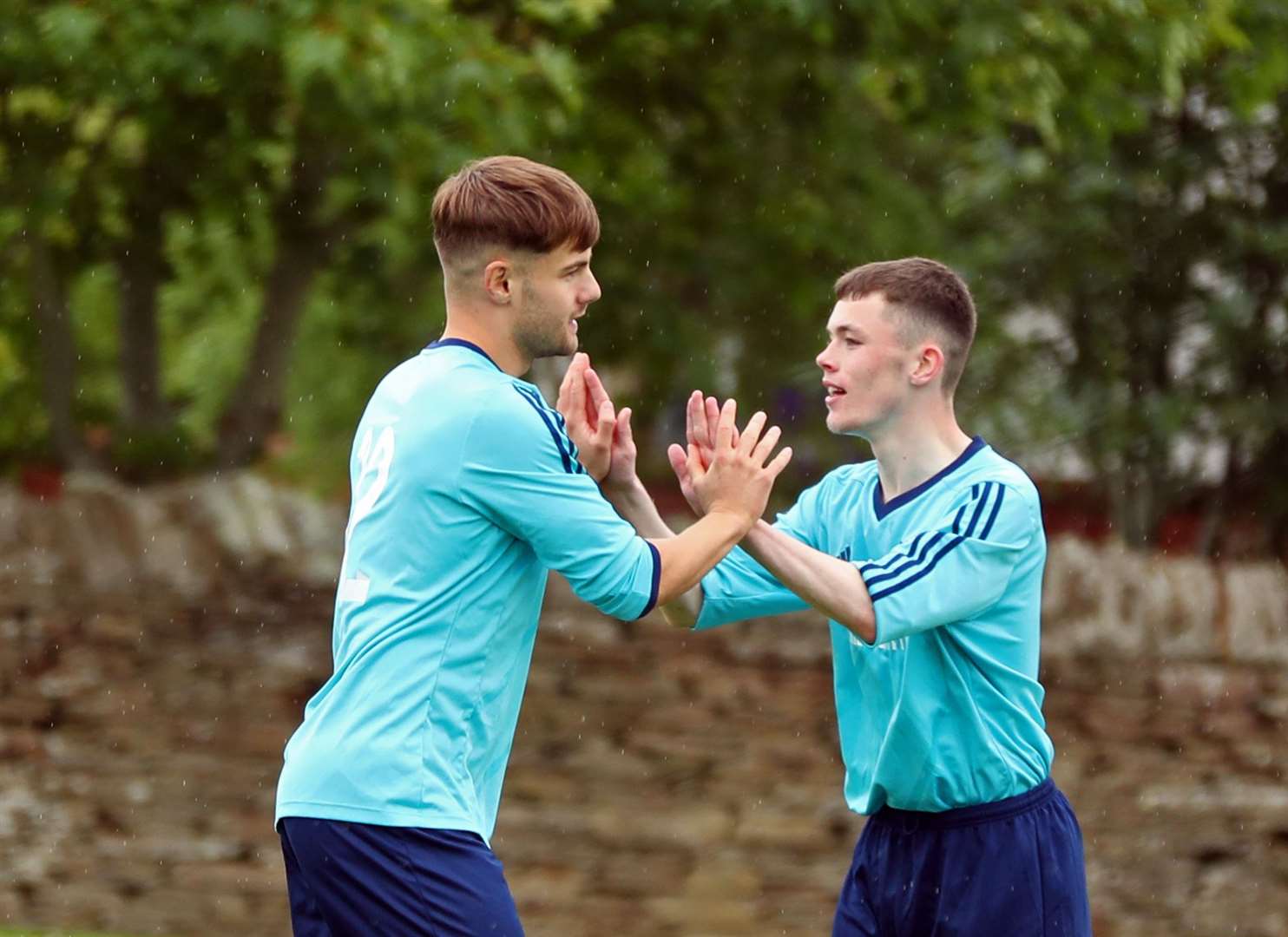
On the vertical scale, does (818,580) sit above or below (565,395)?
below

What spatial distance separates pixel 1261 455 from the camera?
1170 cm

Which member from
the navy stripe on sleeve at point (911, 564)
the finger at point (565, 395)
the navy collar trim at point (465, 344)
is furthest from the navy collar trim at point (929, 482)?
the navy collar trim at point (465, 344)

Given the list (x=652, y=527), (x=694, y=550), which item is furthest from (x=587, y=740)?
(x=694, y=550)

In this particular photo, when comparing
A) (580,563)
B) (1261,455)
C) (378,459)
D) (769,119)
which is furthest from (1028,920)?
(1261,455)

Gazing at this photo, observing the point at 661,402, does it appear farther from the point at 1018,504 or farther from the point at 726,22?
the point at 1018,504

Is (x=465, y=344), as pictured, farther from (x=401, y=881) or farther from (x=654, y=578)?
(x=401, y=881)

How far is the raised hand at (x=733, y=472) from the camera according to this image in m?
3.31

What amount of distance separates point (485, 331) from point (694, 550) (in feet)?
1.79

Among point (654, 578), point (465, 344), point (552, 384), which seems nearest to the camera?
point (654, 578)

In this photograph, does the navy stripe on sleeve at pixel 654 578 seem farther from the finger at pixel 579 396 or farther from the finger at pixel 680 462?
the finger at pixel 579 396

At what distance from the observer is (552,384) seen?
10734 mm

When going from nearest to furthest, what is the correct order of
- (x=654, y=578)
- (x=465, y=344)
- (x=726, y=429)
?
(x=654, y=578) < (x=465, y=344) < (x=726, y=429)

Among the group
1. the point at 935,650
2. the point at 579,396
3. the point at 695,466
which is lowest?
the point at 935,650

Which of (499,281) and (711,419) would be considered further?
(711,419)
